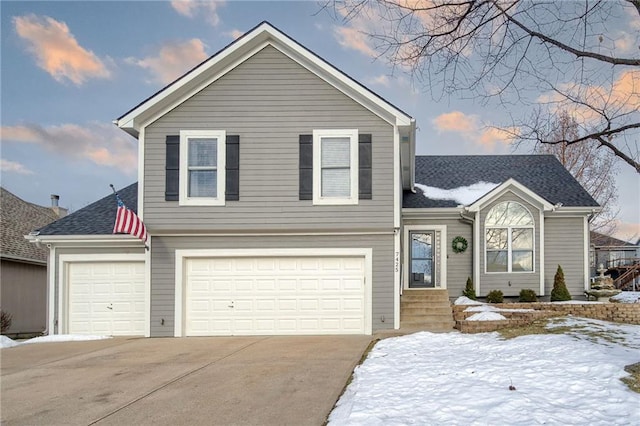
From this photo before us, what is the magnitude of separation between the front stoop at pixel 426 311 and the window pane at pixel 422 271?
926 mm

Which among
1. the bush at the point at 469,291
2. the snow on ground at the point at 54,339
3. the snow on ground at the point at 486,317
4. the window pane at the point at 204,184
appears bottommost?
the snow on ground at the point at 54,339

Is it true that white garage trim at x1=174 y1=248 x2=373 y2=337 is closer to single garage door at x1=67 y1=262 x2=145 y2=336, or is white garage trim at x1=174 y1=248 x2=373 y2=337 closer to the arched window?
single garage door at x1=67 y1=262 x2=145 y2=336

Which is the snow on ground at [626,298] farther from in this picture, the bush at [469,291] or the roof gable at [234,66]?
the roof gable at [234,66]

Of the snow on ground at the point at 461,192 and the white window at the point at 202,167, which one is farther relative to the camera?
the snow on ground at the point at 461,192

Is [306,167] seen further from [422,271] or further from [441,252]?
[422,271]

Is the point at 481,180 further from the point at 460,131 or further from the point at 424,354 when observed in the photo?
the point at 424,354

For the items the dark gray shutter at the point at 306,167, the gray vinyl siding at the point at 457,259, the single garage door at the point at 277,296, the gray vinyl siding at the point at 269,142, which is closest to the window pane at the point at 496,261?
the gray vinyl siding at the point at 457,259

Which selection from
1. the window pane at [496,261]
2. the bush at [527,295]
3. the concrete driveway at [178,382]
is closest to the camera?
the concrete driveway at [178,382]

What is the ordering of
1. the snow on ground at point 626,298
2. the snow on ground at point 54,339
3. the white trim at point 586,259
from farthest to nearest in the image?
the snow on ground at point 626,298 < the white trim at point 586,259 < the snow on ground at point 54,339

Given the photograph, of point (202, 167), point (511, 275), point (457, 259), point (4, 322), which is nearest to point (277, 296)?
point (202, 167)

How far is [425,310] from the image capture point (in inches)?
541

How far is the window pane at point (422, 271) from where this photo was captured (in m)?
16.3

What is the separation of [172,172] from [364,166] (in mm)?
4546

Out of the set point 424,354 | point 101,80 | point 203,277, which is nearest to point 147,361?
point 203,277
